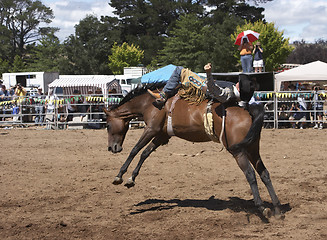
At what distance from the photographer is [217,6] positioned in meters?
54.5

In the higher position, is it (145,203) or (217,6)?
(217,6)

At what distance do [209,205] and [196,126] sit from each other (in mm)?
1140

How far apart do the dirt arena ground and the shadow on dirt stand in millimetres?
14

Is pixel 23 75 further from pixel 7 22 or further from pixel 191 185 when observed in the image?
pixel 7 22

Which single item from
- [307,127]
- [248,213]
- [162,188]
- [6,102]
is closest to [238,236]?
[248,213]

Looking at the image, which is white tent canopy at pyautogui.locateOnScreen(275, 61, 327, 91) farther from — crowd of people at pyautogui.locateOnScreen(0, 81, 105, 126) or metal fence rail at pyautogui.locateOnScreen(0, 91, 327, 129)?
crowd of people at pyautogui.locateOnScreen(0, 81, 105, 126)

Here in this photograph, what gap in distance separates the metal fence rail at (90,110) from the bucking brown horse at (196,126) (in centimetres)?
815

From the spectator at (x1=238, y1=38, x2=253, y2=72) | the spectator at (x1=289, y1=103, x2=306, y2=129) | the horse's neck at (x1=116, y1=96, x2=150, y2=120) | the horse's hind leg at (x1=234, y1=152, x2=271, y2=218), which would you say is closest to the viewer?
the horse's hind leg at (x1=234, y1=152, x2=271, y2=218)

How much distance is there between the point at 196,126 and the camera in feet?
19.1

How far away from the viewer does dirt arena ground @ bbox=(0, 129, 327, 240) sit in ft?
16.1


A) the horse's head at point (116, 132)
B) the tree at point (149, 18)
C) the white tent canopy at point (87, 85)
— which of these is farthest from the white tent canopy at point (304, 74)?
the tree at point (149, 18)

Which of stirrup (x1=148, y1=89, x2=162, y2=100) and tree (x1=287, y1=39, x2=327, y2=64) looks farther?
tree (x1=287, y1=39, x2=327, y2=64)

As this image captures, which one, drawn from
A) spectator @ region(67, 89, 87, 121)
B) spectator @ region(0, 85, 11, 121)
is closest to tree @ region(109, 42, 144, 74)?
spectator @ region(0, 85, 11, 121)

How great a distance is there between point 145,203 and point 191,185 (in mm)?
1249
